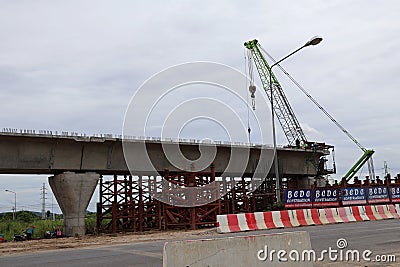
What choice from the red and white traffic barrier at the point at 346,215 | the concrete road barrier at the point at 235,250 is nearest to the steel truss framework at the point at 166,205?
the red and white traffic barrier at the point at 346,215

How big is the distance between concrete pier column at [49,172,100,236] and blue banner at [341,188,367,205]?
15985 mm

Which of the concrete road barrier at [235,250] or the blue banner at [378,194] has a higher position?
the blue banner at [378,194]

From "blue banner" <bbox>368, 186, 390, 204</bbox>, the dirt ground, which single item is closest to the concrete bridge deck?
the dirt ground

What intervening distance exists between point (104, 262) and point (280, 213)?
1182 cm

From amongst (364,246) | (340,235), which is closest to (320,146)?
(340,235)

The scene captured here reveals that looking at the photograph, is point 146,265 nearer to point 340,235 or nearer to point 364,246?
point 364,246

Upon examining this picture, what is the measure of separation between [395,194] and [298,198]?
743 cm

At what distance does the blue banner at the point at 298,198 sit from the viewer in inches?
1109

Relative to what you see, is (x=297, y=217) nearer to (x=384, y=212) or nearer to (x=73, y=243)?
(x=384, y=212)

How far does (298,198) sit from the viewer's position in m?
28.3

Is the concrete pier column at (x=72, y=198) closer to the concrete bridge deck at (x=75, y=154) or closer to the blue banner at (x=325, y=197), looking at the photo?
the concrete bridge deck at (x=75, y=154)

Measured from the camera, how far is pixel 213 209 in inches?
1121

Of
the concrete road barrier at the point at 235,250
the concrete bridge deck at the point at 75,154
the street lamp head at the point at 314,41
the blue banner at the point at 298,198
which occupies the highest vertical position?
the street lamp head at the point at 314,41

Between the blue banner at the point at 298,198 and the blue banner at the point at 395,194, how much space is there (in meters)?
6.24
